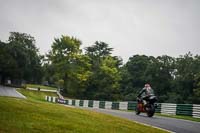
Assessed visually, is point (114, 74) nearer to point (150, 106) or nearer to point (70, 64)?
point (70, 64)

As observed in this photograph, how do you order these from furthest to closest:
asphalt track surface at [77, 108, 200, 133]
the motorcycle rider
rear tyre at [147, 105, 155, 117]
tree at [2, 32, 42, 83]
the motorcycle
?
tree at [2, 32, 42, 83] → the motorcycle rider → rear tyre at [147, 105, 155, 117] → the motorcycle → asphalt track surface at [77, 108, 200, 133]

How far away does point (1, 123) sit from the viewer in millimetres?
7750

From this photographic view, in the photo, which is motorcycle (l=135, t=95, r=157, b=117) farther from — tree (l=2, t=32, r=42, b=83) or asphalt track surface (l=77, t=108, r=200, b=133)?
tree (l=2, t=32, r=42, b=83)

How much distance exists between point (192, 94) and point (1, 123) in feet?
203

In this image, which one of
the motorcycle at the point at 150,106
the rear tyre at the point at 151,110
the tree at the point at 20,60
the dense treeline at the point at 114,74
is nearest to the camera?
the motorcycle at the point at 150,106

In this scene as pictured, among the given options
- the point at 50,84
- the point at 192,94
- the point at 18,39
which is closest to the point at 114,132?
the point at 192,94

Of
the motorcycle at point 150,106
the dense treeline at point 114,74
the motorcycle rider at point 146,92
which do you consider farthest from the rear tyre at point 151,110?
the dense treeline at point 114,74

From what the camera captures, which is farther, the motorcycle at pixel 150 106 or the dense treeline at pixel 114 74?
the dense treeline at pixel 114 74

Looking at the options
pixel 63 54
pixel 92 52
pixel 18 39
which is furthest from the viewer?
pixel 18 39

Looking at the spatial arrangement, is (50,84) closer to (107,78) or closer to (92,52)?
(92,52)

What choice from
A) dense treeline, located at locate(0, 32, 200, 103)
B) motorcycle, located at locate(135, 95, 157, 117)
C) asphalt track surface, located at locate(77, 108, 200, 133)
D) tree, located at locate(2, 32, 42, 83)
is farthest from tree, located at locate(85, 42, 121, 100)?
asphalt track surface, located at locate(77, 108, 200, 133)

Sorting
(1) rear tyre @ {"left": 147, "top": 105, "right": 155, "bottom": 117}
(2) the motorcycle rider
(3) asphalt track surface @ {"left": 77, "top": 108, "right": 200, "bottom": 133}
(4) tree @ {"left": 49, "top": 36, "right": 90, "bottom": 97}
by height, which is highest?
(4) tree @ {"left": 49, "top": 36, "right": 90, "bottom": 97}

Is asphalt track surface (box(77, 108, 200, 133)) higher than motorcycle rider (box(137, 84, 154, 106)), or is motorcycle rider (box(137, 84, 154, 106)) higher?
motorcycle rider (box(137, 84, 154, 106))

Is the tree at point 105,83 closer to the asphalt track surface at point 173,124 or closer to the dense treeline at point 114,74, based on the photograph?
the dense treeline at point 114,74
